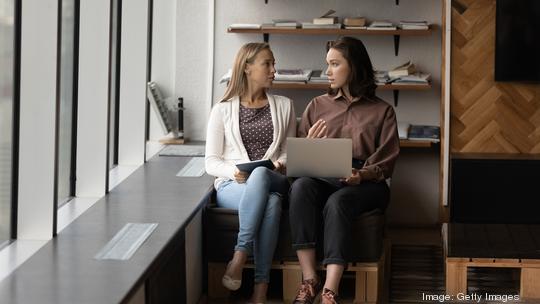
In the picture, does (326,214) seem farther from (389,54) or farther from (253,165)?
(389,54)

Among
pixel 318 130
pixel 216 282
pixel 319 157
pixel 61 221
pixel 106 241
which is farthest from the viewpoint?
pixel 318 130

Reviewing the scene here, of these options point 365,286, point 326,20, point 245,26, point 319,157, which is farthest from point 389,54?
point 365,286

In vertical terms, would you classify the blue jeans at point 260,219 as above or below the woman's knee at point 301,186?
below

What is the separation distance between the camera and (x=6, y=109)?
4688mm

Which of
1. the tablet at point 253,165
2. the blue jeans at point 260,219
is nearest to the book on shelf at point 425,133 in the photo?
the tablet at point 253,165

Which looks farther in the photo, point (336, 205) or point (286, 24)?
point (286, 24)

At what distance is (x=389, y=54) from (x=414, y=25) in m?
0.31

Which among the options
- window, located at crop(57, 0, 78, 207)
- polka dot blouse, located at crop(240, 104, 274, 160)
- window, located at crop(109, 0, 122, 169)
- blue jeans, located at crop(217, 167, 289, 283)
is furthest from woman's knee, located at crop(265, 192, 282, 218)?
window, located at crop(109, 0, 122, 169)

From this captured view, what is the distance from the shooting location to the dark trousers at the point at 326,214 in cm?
525

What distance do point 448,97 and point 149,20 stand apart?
1.93 metres

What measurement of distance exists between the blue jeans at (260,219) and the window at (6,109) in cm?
114

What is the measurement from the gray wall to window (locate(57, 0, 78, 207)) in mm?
1634

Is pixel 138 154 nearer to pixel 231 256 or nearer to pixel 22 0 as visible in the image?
pixel 231 256

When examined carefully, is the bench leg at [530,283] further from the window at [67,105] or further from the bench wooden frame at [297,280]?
the window at [67,105]
